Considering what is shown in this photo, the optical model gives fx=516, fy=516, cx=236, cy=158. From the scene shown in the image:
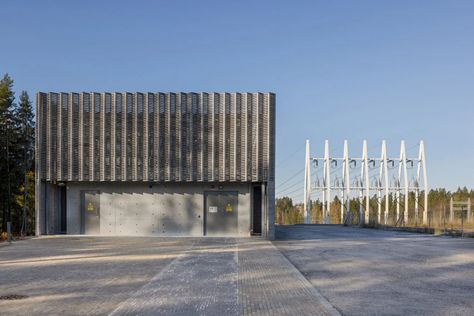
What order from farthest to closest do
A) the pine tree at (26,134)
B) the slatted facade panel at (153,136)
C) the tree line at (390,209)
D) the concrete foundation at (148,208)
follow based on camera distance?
the pine tree at (26,134) → the tree line at (390,209) → the concrete foundation at (148,208) → the slatted facade panel at (153,136)

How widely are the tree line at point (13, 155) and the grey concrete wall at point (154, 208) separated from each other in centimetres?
1645

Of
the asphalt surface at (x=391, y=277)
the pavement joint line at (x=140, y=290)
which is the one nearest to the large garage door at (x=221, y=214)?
the asphalt surface at (x=391, y=277)

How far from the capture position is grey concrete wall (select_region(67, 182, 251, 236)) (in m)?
29.2

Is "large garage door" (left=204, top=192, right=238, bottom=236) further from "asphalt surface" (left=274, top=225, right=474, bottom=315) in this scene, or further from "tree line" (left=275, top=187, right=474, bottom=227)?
"tree line" (left=275, top=187, right=474, bottom=227)

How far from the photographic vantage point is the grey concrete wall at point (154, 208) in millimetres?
29172

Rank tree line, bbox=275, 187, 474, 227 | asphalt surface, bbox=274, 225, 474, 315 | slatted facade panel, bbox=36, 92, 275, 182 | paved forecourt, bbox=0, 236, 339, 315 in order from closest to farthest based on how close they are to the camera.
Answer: paved forecourt, bbox=0, 236, 339, 315, asphalt surface, bbox=274, 225, 474, 315, slatted facade panel, bbox=36, 92, 275, 182, tree line, bbox=275, 187, 474, 227

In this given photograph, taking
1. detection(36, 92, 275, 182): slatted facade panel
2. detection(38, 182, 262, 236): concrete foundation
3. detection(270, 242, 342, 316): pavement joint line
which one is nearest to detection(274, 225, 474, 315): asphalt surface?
detection(270, 242, 342, 316): pavement joint line

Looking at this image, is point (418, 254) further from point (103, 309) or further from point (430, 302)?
point (103, 309)

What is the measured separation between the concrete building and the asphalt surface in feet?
23.7

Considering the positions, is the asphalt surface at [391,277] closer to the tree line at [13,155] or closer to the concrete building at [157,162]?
the concrete building at [157,162]

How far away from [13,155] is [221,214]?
85.7ft

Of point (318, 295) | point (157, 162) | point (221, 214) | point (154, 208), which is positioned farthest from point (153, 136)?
point (318, 295)

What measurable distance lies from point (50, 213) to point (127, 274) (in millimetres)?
17320

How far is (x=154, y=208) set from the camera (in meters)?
29.3
